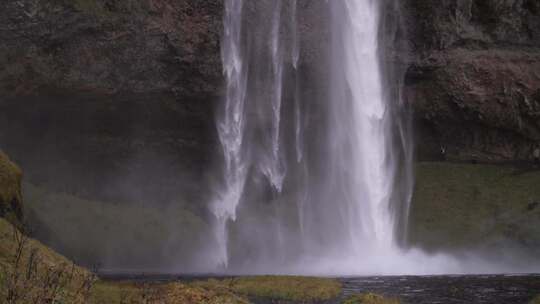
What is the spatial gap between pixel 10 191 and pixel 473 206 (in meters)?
36.1

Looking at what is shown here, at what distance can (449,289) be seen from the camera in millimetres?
21156

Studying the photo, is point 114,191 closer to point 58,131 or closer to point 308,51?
point 58,131

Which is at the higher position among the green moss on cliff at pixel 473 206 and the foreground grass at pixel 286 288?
the green moss on cliff at pixel 473 206

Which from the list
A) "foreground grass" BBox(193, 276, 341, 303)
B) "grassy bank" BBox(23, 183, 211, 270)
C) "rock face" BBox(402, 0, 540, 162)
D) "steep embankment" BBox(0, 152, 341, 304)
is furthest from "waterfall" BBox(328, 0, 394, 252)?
"steep embankment" BBox(0, 152, 341, 304)

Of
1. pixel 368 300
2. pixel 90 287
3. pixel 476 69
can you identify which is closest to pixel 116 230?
pixel 476 69

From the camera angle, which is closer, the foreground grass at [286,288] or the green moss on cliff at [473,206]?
the foreground grass at [286,288]

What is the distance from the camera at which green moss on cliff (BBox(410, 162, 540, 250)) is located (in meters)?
46.1

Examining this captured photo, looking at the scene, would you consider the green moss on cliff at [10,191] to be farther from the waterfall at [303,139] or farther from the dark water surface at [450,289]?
the waterfall at [303,139]

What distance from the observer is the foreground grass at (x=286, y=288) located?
18953 mm

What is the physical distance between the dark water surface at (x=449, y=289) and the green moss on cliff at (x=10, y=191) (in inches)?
461

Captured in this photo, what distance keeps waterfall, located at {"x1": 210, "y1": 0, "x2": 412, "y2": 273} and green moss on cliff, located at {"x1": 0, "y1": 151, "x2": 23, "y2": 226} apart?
20039mm

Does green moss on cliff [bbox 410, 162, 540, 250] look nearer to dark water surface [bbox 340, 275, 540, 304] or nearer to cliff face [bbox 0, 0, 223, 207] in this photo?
cliff face [bbox 0, 0, 223, 207]

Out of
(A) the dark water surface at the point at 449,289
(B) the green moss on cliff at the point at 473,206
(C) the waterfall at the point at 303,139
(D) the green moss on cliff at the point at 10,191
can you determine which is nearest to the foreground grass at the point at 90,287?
(A) the dark water surface at the point at 449,289

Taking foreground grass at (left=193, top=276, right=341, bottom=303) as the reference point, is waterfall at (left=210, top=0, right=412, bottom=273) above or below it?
above
